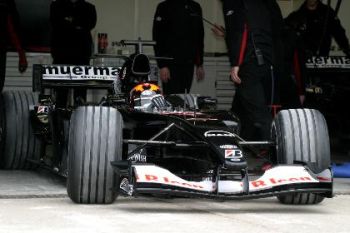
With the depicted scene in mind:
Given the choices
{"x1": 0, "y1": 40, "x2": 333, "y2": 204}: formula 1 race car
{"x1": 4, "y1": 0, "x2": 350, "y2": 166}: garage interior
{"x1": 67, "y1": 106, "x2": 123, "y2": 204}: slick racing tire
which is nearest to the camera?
{"x1": 0, "y1": 40, "x2": 333, "y2": 204}: formula 1 race car

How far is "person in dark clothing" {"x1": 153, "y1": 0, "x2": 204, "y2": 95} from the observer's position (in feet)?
45.4

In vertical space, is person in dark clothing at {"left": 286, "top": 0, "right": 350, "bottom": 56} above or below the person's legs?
above

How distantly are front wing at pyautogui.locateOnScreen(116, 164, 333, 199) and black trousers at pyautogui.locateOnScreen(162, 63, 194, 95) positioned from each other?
5.73 m

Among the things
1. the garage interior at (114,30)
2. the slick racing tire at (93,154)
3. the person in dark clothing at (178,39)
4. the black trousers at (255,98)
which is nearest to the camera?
the slick racing tire at (93,154)

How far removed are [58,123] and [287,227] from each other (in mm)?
3378

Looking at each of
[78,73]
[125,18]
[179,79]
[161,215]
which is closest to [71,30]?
[179,79]

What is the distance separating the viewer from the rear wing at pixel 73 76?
443 inches

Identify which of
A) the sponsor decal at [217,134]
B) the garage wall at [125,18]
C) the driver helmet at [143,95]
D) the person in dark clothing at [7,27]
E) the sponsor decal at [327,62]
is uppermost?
the garage wall at [125,18]

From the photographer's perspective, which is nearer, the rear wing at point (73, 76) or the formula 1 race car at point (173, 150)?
the formula 1 race car at point (173, 150)

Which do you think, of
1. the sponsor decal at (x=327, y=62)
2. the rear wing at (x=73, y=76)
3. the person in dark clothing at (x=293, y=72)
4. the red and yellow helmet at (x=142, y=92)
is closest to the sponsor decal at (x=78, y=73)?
the rear wing at (x=73, y=76)

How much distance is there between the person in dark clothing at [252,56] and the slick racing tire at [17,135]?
2285 mm

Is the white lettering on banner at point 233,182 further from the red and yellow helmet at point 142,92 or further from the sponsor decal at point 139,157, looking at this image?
the red and yellow helmet at point 142,92

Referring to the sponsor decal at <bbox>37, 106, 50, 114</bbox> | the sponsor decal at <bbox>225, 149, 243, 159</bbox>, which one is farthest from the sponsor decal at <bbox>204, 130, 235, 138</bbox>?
the sponsor decal at <bbox>37, 106, 50, 114</bbox>

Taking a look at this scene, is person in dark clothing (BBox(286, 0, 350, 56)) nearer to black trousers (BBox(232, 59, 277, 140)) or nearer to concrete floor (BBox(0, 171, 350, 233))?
black trousers (BBox(232, 59, 277, 140))
